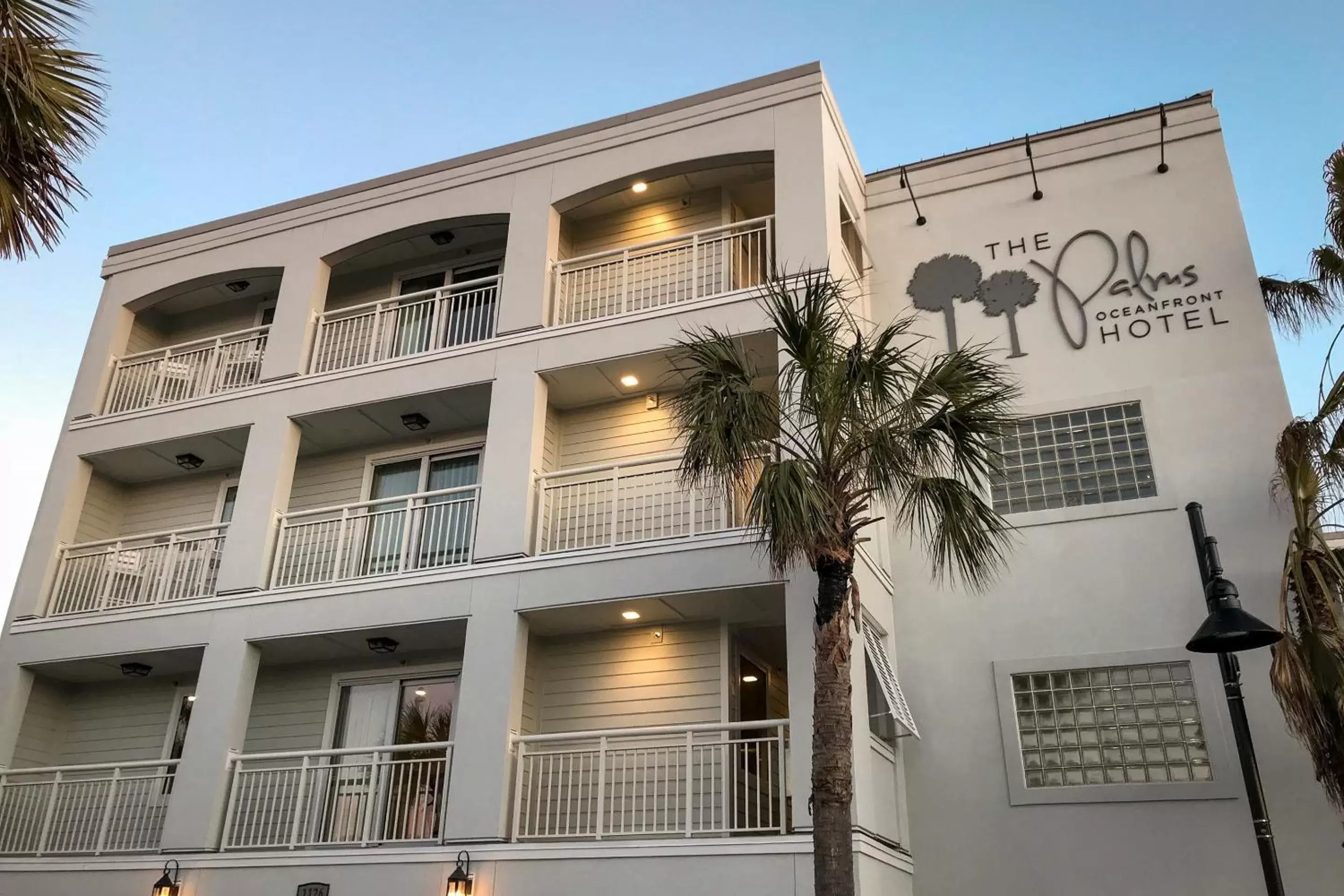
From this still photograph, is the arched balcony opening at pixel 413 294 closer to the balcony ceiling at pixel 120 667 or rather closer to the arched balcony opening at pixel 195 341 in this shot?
the arched balcony opening at pixel 195 341

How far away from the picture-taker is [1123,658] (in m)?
11.4

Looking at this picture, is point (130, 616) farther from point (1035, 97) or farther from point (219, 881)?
point (1035, 97)

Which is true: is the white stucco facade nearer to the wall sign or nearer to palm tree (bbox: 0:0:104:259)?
the wall sign

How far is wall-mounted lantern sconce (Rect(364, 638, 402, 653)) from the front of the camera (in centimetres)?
1306

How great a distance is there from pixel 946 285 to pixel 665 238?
393 centimetres

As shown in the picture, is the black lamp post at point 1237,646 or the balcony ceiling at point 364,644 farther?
the balcony ceiling at point 364,644

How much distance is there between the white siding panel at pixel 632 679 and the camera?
481 inches

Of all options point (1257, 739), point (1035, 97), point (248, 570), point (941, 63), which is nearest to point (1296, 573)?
point (1257, 739)

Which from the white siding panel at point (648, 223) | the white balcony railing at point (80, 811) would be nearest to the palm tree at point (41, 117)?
the white balcony railing at point (80, 811)

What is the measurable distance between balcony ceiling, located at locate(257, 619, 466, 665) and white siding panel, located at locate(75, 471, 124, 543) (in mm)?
4243

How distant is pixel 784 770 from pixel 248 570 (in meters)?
7.62

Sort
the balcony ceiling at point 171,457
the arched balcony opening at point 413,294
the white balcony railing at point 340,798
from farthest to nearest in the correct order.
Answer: the balcony ceiling at point 171,457 < the arched balcony opening at point 413,294 < the white balcony railing at point 340,798

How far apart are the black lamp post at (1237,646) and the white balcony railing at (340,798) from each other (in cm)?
763

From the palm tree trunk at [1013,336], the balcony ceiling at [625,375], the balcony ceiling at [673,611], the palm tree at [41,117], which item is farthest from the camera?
the palm tree trunk at [1013,336]
